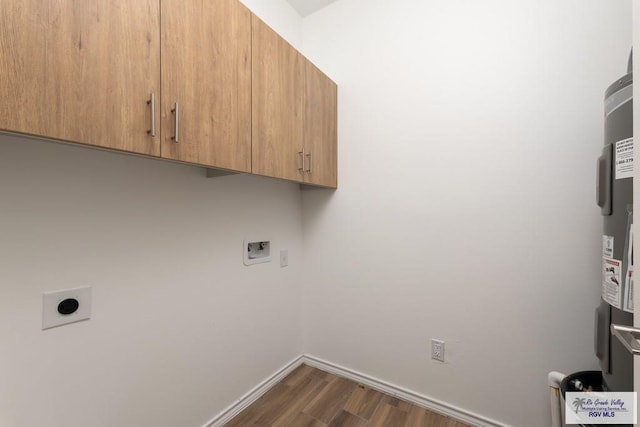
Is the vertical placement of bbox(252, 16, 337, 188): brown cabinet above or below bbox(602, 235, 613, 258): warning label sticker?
above

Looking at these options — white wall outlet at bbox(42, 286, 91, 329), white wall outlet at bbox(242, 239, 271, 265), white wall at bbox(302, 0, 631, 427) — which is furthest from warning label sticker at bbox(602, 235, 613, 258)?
white wall outlet at bbox(42, 286, 91, 329)

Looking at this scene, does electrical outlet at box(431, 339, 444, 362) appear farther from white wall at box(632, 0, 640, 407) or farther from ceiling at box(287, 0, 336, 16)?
ceiling at box(287, 0, 336, 16)

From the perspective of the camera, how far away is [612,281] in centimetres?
87

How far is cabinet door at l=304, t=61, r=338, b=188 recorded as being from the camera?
1.63 meters

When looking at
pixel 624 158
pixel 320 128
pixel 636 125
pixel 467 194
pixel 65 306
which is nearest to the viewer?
pixel 636 125

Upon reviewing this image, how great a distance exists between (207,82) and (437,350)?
185cm

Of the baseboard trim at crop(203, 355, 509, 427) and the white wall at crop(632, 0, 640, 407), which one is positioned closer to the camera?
the white wall at crop(632, 0, 640, 407)

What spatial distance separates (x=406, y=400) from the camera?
5.60ft

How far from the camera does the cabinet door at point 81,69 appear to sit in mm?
615

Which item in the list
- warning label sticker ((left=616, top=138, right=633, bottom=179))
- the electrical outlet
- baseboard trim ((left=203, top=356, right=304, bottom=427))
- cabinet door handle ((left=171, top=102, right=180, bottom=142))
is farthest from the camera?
the electrical outlet

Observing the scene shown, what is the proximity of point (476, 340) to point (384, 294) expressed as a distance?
557 millimetres

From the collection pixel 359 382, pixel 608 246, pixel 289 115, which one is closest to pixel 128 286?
pixel 289 115

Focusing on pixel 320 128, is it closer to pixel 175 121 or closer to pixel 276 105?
pixel 276 105

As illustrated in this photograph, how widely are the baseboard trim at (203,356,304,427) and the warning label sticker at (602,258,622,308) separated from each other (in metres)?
1.80
